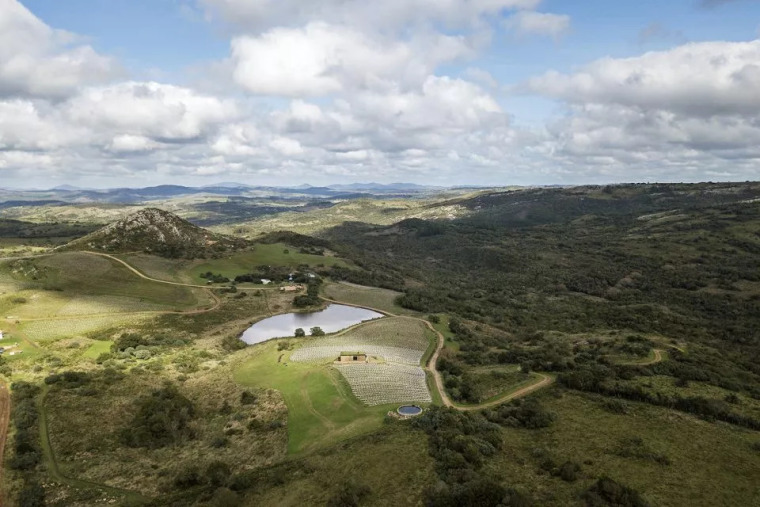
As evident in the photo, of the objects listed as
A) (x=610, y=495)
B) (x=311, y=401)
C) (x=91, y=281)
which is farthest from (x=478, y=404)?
(x=91, y=281)

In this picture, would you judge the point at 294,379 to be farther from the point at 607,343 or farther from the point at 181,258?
the point at 181,258

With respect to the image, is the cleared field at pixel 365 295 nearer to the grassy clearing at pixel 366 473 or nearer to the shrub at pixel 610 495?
the grassy clearing at pixel 366 473

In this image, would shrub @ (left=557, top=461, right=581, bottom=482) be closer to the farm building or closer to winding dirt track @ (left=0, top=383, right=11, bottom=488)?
the farm building

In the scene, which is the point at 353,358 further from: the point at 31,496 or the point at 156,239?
the point at 156,239

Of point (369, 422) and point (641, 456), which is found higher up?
point (641, 456)

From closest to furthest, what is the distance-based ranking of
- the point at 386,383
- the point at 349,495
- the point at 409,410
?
1. the point at 349,495
2. the point at 409,410
3. the point at 386,383

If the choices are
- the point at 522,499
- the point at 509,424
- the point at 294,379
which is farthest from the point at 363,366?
the point at 522,499

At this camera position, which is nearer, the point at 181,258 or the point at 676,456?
the point at 676,456
